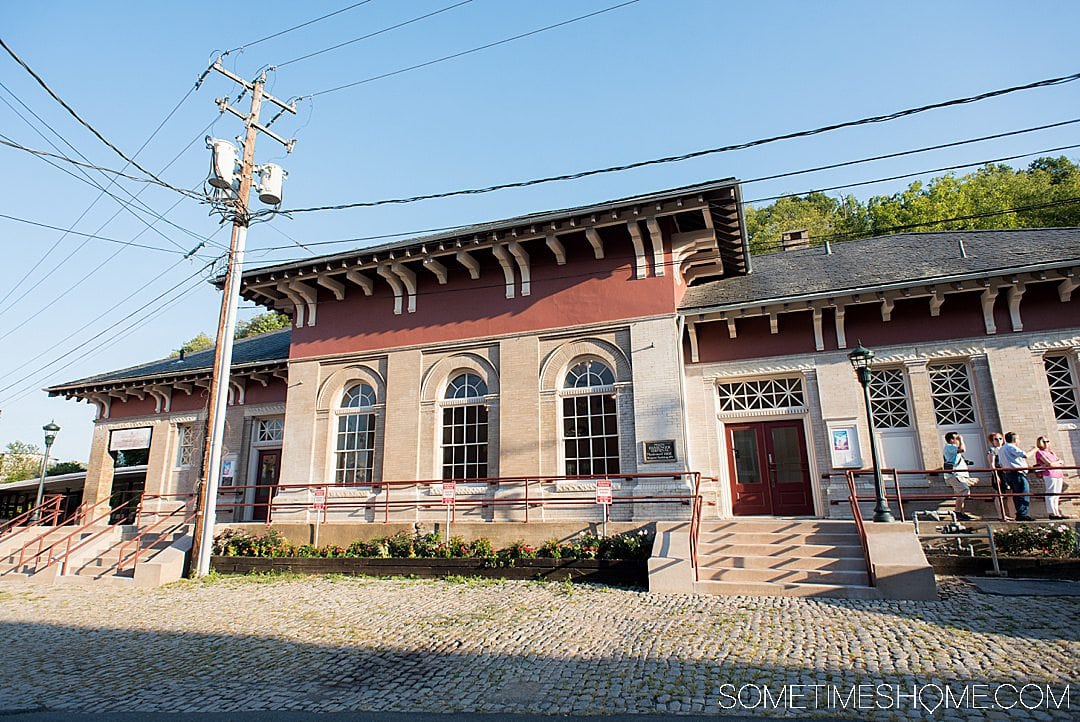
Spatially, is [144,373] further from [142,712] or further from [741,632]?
[741,632]

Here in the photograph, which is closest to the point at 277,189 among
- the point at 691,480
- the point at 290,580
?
the point at 290,580

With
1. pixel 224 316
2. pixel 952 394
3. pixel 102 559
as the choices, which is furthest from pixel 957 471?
pixel 102 559

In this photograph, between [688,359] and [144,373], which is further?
[144,373]

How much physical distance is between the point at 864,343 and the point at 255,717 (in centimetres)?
1304

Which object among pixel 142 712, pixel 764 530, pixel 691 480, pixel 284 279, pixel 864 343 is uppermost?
pixel 284 279

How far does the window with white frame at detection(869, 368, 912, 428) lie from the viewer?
43.4 feet

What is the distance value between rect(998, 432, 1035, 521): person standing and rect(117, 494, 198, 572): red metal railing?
15853 mm

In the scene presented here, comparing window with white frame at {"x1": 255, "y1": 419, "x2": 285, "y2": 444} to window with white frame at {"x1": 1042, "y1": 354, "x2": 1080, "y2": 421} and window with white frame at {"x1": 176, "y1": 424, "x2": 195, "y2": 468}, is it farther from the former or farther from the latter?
window with white frame at {"x1": 1042, "y1": 354, "x2": 1080, "y2": 421}

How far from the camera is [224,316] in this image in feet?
46.9

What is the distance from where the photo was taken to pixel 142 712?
570 cm

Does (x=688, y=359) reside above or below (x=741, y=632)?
above

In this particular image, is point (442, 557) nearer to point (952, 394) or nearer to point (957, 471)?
point (957, 471)

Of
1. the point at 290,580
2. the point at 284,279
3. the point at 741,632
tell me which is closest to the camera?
the point at 741,632

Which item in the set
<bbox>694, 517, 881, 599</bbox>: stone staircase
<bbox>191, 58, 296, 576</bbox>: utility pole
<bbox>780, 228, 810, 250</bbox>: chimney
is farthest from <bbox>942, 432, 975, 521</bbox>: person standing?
<bbox>191, 58, 296, 576</bbox>: utility pole
